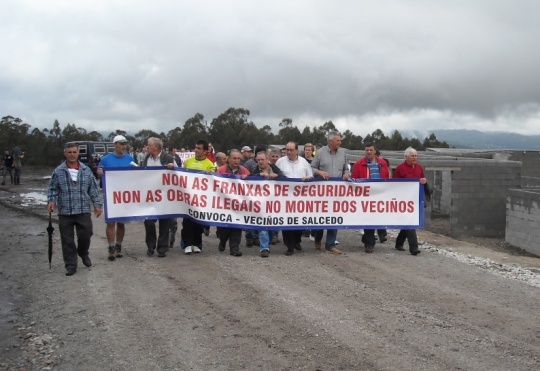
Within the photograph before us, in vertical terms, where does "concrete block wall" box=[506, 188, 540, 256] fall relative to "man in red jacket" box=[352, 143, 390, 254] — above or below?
below

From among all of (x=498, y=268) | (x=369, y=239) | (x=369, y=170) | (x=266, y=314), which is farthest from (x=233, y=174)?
(x=498, y=268)

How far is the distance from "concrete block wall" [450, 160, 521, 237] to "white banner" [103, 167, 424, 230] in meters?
8.98

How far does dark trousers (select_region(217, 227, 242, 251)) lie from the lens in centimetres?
1077

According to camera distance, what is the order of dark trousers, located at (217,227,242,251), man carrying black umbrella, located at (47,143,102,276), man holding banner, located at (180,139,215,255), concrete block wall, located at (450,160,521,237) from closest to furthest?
man carrying black umbrella, located at (47,143,102,276) → dark trousers, located at (217,227,242,251) → man holding banner, located at (180,139,215,255) → concrete block wall, located at (450,160,521,237)

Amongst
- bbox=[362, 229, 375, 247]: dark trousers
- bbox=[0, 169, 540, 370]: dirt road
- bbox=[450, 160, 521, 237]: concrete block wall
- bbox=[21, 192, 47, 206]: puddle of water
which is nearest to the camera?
bbox=[0, 169, 540, 370]: dirt road

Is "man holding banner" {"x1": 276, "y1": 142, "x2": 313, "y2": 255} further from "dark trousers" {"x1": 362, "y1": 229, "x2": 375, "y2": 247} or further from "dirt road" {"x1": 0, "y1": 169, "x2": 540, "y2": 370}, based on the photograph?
"dark trousers" {"x1": 362, "y1": 229, "x2": 375, "y2": 247}

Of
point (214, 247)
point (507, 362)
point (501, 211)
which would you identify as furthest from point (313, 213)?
point (501, 211)

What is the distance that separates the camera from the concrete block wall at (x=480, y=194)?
1977 centimetres

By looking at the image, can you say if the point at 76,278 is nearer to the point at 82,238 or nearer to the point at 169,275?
the point at 82,238

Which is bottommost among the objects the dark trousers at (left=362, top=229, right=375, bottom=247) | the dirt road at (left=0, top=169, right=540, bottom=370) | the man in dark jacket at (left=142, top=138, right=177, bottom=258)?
the dirt road at (left=0, top=169, right=540, bottom=370)

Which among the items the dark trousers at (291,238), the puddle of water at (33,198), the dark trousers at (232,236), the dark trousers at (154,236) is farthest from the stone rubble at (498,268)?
the puddle of water at (33,198)

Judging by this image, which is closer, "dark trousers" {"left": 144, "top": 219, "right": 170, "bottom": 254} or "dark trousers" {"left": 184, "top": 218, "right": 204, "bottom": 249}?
"dark trousers" {"left": 144, "top": 219, "right": 170, "bottom": 254}

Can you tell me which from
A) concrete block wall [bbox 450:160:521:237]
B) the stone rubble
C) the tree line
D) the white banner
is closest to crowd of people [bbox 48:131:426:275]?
the white banner

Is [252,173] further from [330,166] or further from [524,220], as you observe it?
[524,220]
